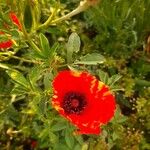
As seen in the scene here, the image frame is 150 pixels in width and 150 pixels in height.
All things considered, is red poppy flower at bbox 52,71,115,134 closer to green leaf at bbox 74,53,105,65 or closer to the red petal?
green leaf at bbox 74,53,105,65

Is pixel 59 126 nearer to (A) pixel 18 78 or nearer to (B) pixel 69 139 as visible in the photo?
(B) pixel 69 139

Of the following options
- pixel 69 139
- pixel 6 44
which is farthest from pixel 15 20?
pixel 69 139

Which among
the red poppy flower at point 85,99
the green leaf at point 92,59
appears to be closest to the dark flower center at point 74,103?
the red poppy flower at point 85,99

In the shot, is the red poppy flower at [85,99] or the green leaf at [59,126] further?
the green leaf at [59,126]

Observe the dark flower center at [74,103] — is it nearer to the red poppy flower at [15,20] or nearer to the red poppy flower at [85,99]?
the red poppy flower at [85,99]

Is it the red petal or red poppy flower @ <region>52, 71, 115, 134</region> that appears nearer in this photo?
red poppy flower @ <region>52, 71, 115, 134</region>

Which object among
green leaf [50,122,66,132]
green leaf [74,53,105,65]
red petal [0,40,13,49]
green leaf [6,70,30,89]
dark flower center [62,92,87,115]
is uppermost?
red petal [0,40,13,49]

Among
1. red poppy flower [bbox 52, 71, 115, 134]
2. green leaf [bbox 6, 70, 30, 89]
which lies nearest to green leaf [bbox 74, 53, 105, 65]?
red poppy flower [bbox 52, 71, 115, 134]

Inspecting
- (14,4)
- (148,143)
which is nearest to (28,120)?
(148,143)
